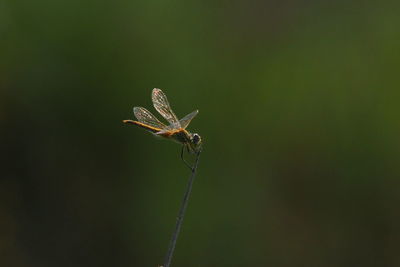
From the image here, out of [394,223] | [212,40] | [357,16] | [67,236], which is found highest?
[357,16]

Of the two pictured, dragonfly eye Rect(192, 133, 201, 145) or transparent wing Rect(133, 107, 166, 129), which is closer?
dragonfly eye Rect(192, 133, 201, 145)

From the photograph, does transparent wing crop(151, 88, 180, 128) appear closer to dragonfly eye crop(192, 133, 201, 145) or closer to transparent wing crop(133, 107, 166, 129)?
transparent wing crop(133, 107, 166, 129)

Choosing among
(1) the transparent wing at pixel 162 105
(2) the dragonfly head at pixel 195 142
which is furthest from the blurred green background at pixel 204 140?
(2) the dragonfly head at pixel 195 142

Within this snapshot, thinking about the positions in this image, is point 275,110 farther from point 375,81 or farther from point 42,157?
point 42,157

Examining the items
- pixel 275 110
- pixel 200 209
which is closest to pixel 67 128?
pixel 200 209

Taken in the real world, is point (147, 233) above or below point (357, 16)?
below

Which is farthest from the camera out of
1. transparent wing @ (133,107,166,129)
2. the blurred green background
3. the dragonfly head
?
the blurred green background

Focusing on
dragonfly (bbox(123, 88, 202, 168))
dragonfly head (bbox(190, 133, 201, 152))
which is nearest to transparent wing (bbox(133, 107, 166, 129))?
dragonfly (bbox(123, 88, 202, 168))

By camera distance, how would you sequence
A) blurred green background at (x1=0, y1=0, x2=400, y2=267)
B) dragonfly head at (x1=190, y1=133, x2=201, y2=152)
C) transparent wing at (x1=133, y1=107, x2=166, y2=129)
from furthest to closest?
blurred green background at (x1=0, y1=0, x2=400, y2=267)
transparent wing at (x1=133, y1=107, x2=166, y2=129)
dragonfly head at (x1=190, y1=133, x2=201, y2=152)
